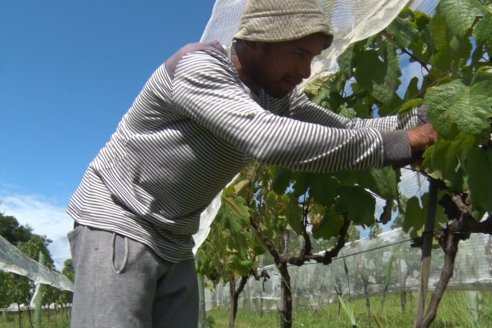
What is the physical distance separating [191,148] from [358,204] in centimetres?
75

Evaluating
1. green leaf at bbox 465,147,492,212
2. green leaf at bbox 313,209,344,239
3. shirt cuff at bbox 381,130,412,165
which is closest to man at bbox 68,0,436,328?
shirt cuff at bbox 381,130,412,165

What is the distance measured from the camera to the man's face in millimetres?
1554

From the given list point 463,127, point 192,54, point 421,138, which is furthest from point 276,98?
point 463,127

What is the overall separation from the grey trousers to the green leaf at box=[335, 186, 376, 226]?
67 centimetres

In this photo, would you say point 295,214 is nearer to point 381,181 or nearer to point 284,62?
point 381,181

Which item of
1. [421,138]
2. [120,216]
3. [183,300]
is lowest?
[183,300]

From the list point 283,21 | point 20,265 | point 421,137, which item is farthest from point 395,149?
point 20,265

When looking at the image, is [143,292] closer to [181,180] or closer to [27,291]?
[181,180]

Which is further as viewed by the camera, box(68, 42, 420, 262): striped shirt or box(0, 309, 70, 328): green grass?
box(0, 309, 70, 328): green grass

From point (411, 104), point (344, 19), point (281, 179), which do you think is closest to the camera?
point (411, 104)

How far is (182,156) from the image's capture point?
1.61 m

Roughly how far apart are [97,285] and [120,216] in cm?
17

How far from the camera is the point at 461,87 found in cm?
139

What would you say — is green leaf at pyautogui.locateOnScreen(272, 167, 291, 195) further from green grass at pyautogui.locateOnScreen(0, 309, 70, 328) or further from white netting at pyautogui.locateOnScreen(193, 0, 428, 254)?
green grass at pyautogui.locateOnScreen(0, 309, 70, 328)
